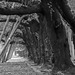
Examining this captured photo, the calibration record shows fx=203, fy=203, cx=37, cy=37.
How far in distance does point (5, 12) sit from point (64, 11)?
9.61 feet

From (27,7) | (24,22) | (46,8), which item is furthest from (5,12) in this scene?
(24,22)

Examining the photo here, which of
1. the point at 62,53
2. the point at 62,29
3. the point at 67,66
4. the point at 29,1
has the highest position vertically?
the point at 29,1

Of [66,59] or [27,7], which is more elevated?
[27,7]

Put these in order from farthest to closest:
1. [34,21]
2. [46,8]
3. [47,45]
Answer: [34,21], [47,45], [46,8]

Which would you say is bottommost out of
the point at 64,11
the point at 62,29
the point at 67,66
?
the point at 67,66

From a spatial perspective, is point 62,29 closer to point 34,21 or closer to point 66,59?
point 66,59

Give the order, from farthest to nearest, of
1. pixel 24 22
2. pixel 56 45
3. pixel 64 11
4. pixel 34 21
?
pixel 24 22, pixel 34 21, pixel 56 45, pixel 64 11

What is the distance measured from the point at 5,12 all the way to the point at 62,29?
2.95 meters

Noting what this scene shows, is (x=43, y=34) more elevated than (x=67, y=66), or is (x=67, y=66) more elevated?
(x=43, y=34)

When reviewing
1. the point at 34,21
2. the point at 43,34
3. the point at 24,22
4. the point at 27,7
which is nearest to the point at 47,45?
the point at 43,34

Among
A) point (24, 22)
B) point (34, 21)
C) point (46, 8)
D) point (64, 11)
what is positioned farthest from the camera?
point (24, 22)

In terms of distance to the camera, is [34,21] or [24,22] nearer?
[34,21]

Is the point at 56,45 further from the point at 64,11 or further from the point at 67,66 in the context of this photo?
the point at 64,11

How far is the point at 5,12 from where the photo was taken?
998cm
